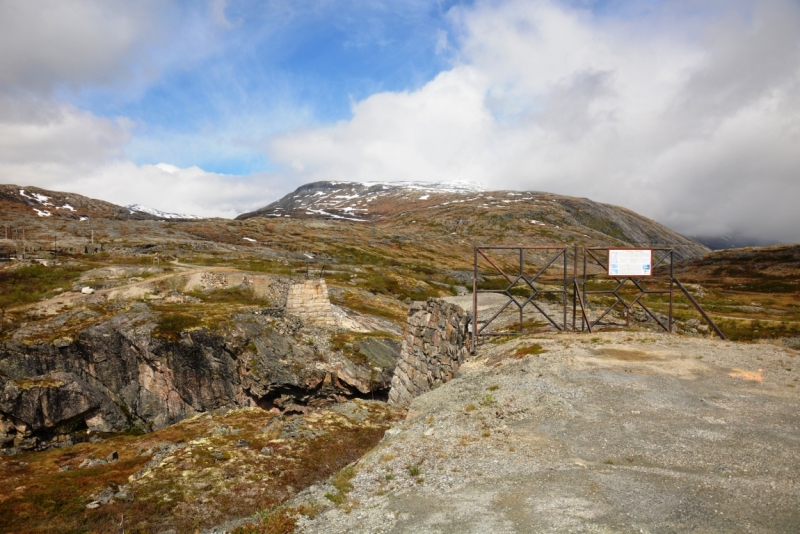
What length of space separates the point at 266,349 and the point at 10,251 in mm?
73594

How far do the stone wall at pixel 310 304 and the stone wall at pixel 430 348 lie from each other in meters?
15.9

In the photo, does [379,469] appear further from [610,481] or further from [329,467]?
[329,467]

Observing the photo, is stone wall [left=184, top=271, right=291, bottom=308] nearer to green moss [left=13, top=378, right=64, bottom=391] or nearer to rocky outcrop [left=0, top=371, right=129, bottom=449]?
rocky outcrop [left=0, top=371, right=129, bottom=449]

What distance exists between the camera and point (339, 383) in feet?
127

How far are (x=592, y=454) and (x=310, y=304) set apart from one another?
3783 centimetres

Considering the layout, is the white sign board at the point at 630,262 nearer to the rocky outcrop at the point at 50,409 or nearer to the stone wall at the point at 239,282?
the stone wall at the point at 239,282

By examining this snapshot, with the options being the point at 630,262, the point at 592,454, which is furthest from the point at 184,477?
the point at 630,262

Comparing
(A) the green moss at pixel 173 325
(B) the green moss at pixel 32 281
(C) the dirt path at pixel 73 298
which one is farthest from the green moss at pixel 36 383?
(B) the green moss at pixel 32 281

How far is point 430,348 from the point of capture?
29.5 metres

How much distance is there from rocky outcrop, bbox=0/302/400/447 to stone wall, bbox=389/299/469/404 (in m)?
7.83

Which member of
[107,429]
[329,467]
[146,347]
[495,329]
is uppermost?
[495,329]

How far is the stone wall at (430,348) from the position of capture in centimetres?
2703

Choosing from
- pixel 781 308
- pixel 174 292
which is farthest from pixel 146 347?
pixel 781 308

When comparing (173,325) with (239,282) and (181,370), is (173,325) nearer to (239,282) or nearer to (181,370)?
(181,370)
